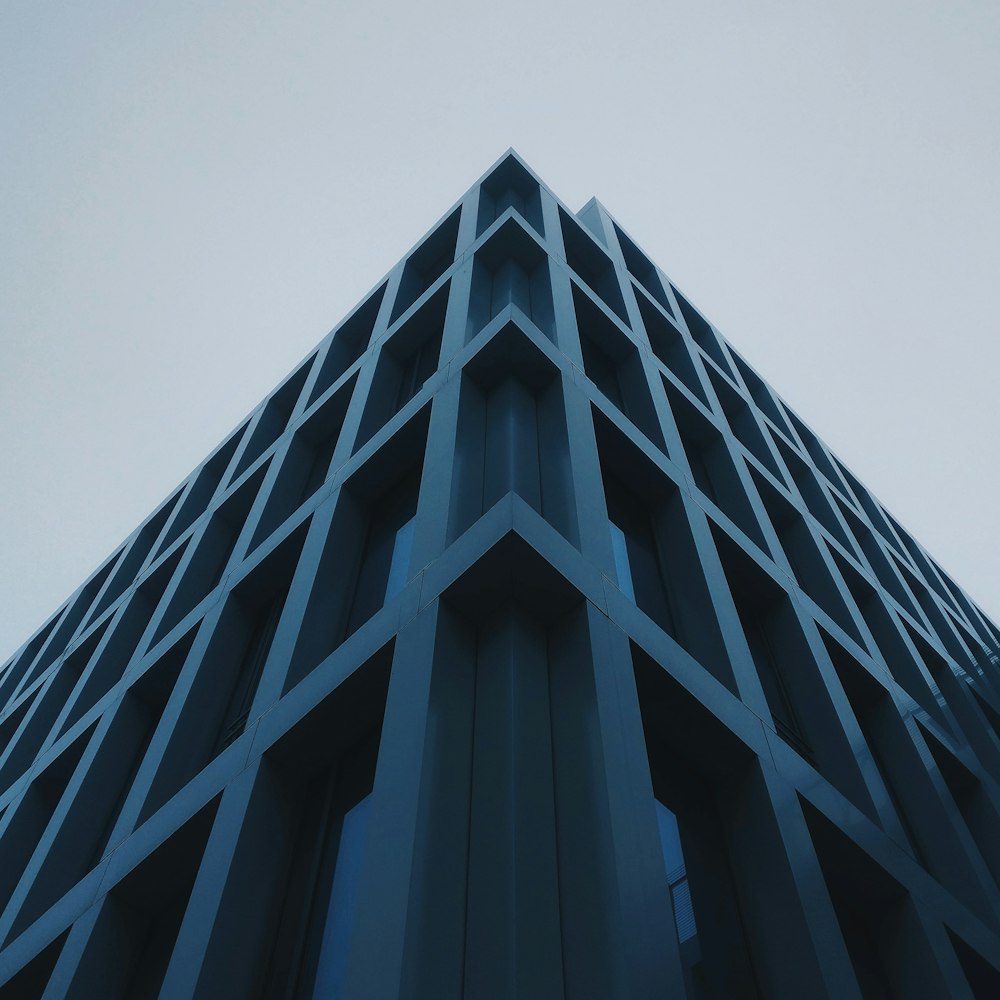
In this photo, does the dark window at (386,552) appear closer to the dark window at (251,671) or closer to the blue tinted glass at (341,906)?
the dark window at (251,671)

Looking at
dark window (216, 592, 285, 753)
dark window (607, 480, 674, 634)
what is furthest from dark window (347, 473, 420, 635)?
dark window (607, 480, 674, 634)

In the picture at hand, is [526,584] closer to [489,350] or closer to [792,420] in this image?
Answer: [489,350]

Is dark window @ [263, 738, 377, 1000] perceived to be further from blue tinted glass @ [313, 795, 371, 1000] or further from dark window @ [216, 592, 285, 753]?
dark window @ [216, 592, 285, 753]

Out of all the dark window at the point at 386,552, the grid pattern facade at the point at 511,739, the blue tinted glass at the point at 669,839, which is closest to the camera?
the grid pattern facade at the point at 511,739

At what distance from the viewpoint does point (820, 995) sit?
21.3ft

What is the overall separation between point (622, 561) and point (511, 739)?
4.81m

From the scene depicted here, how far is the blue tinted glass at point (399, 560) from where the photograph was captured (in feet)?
33.9

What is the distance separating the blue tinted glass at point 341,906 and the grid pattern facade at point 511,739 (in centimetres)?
4

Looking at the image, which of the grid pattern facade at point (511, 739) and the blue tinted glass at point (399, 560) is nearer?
the grid pattern facade at point (511, 739)

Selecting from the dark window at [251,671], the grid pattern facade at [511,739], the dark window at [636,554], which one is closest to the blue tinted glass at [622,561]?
the dark window at [636,554]

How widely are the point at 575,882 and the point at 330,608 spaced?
5.91 metres

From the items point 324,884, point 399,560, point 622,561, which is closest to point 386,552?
point 399,560

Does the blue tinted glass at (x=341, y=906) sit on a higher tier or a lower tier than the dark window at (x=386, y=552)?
lower

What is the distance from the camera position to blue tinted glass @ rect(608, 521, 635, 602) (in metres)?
10.1
